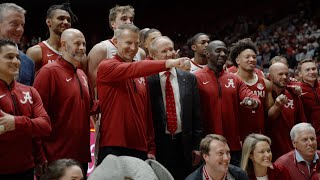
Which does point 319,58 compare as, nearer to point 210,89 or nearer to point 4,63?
point 210,89

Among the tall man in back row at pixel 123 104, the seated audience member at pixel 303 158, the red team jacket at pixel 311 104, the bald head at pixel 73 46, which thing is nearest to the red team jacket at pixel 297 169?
the seated audience member at pixel 303 158

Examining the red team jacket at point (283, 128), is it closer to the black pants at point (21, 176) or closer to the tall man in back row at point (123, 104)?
the tall man in back row at point (123, 104)

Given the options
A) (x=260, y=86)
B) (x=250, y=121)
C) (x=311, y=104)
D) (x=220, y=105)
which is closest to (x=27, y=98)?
(x=220, y=105)

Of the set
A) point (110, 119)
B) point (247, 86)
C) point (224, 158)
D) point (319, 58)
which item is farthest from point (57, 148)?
point (319, 58)

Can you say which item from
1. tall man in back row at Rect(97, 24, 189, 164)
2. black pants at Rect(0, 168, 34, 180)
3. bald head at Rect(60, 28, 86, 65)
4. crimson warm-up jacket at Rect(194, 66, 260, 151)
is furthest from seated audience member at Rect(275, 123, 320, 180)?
black pants at Rect(0, 168, 34, 180)

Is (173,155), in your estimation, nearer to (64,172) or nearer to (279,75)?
(64,172)

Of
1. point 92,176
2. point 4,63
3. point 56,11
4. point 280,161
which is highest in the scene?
point 56,11

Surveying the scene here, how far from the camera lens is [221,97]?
486 cm

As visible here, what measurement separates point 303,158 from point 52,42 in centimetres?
272

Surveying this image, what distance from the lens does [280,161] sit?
506 cm

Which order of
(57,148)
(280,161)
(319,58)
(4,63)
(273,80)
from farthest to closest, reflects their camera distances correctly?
(319,58), (273,80), (280,161), (57,148), (4,63)

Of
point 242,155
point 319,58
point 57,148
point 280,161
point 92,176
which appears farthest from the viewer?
point 319,58

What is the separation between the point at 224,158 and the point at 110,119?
97 centimetres

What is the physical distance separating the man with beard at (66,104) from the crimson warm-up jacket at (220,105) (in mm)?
1201
